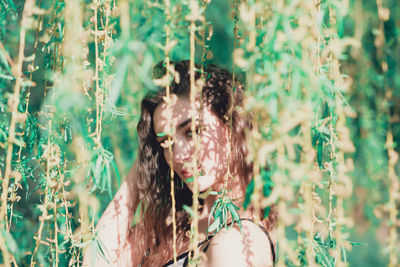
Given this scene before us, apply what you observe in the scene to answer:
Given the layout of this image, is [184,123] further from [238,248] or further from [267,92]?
[267,92]

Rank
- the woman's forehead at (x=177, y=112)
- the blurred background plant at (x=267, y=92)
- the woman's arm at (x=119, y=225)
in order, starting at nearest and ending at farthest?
the blurred background plant at (x=267, y=92)
the woman's forehead at (x=177, y=112)
the woman's arm at (x=119, y=225)

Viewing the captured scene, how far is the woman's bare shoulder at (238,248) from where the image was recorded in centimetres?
110

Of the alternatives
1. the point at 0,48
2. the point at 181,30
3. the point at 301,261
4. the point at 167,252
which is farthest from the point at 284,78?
the point at 167,252

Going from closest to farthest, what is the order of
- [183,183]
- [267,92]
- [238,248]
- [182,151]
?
[267,92], [238,248], [182,151], [183,183]

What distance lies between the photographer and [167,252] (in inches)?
61.7

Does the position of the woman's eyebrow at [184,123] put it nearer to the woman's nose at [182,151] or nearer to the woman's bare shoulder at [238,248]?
the woman's nose at [182,151]

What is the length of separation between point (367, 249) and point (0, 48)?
13.2 feet

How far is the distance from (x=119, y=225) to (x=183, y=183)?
1.05ft

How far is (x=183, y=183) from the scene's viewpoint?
153 centimetres

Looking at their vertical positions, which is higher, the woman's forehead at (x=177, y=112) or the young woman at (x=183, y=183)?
the woman's forehead at (x=177, y=112)

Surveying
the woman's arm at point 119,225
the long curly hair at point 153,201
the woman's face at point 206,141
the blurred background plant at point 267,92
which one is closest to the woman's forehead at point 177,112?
the woman's face at point 206,141

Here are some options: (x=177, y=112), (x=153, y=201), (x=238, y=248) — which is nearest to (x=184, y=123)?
(x=177, y=112)

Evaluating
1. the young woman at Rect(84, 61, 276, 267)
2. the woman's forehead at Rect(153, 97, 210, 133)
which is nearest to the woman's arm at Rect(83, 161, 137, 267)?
the young woman at Rect(84, 61, 276, 267)

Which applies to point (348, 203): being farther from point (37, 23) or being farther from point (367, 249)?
point (37, 23)
